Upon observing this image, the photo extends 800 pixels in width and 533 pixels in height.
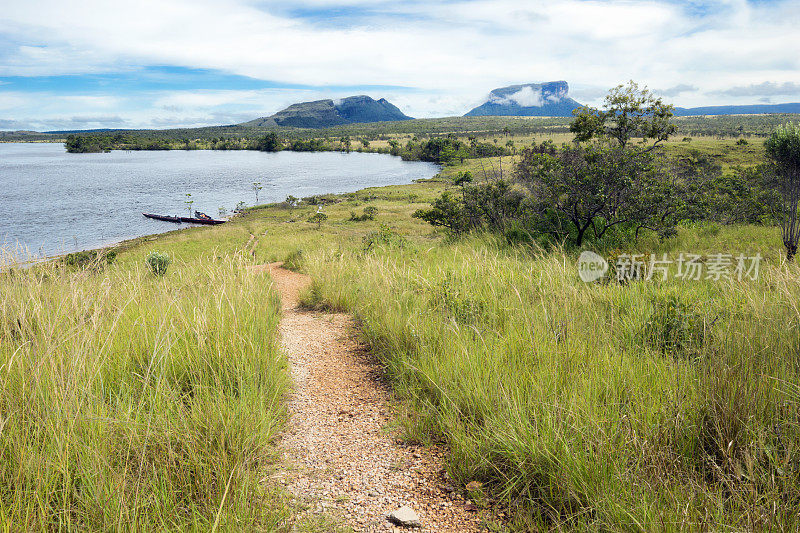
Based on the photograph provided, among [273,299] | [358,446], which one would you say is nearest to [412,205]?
[273,299]

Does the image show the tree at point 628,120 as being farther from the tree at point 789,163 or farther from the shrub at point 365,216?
the shrub at point 365,216

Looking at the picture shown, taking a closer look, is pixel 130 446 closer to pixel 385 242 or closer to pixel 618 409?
pixel 618 409

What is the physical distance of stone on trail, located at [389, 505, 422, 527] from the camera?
2697 mm

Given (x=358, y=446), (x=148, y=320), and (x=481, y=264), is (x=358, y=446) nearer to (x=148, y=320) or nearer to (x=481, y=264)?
(x=148, y=320)

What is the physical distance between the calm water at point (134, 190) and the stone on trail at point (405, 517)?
104ft

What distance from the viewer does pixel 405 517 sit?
2.72m

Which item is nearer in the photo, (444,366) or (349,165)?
(444,366)

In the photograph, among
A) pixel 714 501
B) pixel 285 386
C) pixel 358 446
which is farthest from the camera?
pixel 285 386

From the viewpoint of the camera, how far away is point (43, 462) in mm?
2396

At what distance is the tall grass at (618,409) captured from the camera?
2.42 meters

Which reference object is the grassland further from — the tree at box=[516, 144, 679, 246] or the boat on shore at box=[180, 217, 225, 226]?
the boat on shore at box=[180, 217, 225, 226]

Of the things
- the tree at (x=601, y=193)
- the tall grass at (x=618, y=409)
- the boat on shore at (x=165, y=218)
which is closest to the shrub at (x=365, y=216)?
the boat on shore at (x=165, y=218)

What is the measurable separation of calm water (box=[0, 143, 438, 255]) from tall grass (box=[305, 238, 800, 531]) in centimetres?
3114

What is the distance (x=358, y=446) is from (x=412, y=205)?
2401 inches
